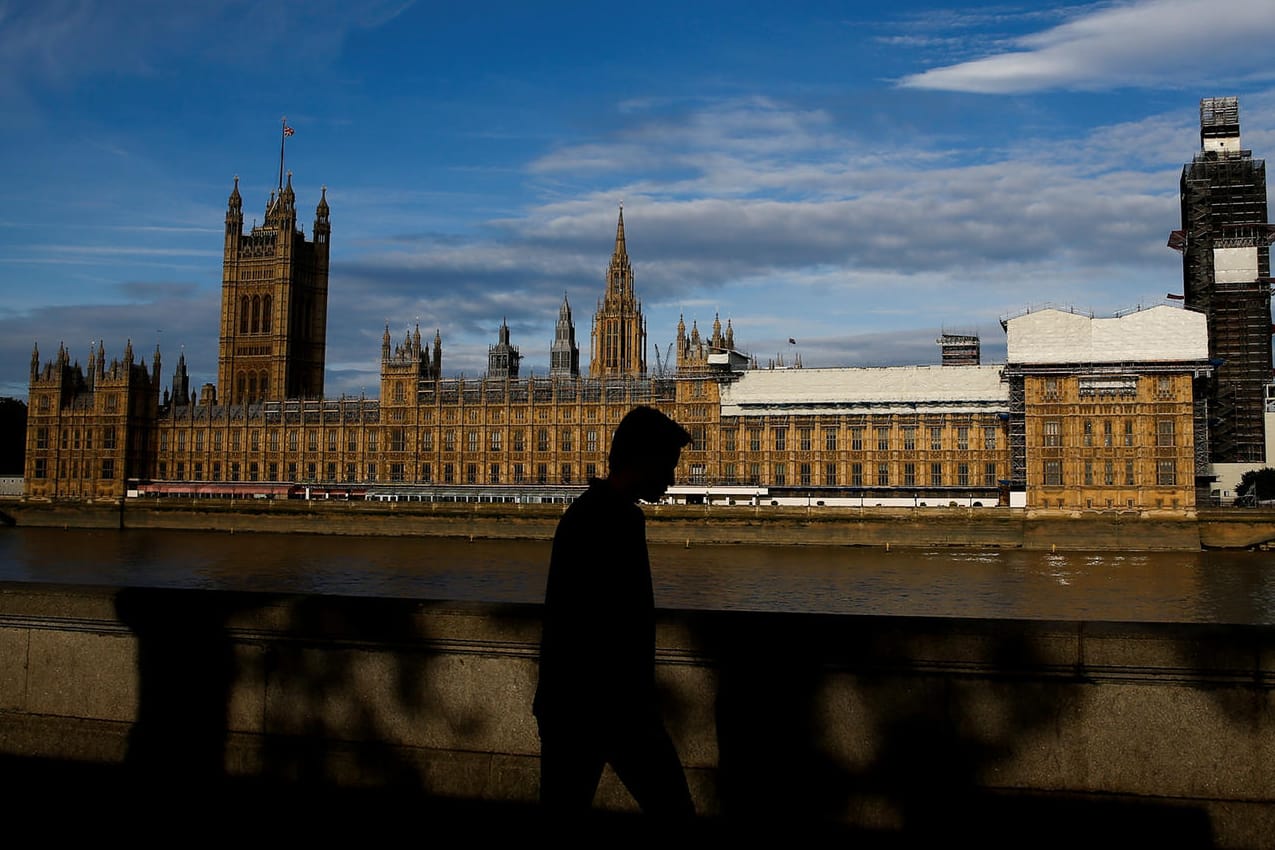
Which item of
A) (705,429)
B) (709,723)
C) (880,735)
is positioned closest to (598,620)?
(709,723)

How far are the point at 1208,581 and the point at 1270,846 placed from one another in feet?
153

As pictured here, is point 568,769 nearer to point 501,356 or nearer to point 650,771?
point 650,771

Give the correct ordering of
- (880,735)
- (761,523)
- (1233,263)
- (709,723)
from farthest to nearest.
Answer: (1233,263)
(761,523)
(709,723)
(880,735)

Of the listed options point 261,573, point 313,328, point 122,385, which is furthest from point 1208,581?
point 313,328

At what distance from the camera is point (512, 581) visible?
4603 cm

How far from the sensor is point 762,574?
5050 cm

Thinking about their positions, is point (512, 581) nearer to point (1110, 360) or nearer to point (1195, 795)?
point (1195, 795)

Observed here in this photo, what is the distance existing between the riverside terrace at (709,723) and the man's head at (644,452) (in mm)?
1907

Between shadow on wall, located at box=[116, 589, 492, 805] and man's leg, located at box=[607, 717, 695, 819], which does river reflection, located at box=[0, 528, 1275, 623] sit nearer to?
shadow on wall, located at box=[116, 589, 492, 805]

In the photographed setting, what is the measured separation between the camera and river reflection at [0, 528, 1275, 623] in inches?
1512

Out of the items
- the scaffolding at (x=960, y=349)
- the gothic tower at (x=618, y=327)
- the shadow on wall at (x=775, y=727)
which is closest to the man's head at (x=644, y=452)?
the shadow on wall at (x=775, y=727)

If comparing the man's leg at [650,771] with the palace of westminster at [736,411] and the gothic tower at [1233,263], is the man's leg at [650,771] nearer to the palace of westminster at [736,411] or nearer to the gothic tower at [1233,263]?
the palace of westminster at [736,411]

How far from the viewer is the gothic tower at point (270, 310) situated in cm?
12231

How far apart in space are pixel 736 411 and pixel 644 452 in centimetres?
8342
